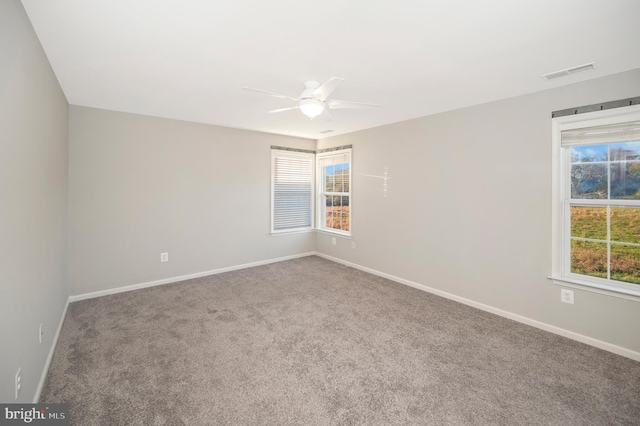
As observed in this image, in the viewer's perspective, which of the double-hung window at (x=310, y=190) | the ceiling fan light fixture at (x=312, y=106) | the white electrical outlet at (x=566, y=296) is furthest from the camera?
the double-hung window at (x=310, y=190)

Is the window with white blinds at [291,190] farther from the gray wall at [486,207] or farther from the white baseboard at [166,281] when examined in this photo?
the gray wall at [486,207]

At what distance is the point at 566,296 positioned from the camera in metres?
2.68

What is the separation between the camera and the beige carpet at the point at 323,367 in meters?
1.76

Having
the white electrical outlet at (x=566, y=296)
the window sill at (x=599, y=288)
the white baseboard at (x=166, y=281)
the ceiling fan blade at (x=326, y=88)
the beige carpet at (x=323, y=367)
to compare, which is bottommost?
the beige carpet at (x=323, y=367)

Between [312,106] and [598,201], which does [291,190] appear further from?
[598,201]

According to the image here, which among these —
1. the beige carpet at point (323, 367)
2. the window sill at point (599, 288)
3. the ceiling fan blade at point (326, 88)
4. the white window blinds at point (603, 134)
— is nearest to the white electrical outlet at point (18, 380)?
the beige carpet at point (323, 367)

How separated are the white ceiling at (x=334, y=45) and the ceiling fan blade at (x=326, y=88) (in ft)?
0.61

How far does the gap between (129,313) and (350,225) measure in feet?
11.2

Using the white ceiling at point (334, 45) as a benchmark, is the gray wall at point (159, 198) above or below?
below

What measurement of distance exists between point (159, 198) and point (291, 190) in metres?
2.30

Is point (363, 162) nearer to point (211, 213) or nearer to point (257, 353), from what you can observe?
point (211, 213)

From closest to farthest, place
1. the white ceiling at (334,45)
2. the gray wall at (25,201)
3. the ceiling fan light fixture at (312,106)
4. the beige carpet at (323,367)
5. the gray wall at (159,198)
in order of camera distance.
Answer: the gray wall at (25,201) → the white ceiling at (334,45) → the beige carpet at (323,367) → the ceiling fan light fixture at (312,106) → the gray wall at (159,198)

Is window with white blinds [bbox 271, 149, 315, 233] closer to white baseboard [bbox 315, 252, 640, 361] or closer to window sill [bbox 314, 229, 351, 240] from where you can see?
window sill [bbox 314, 229, 351, 240]

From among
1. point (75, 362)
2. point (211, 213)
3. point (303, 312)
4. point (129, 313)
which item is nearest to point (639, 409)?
point (303, 312)
